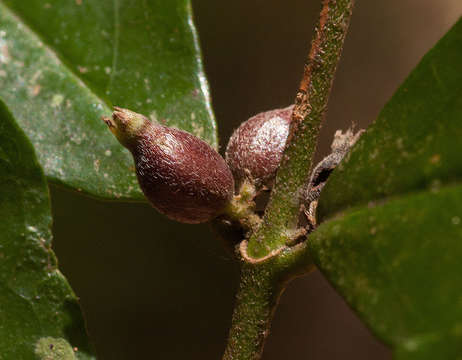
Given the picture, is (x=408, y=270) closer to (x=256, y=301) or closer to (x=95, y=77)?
(x=256, y=301)

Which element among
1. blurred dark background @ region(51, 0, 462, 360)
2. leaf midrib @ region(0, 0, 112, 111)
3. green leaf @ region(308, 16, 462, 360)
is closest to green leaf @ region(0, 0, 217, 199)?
leaf midrib @ region(0, 0, 112, 111)

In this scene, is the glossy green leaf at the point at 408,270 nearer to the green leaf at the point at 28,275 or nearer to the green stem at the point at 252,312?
the green stem at the point at 252,312

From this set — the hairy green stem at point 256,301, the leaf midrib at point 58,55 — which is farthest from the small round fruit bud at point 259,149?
the leaf midrib at point 58,55

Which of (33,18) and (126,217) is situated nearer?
(33,18)

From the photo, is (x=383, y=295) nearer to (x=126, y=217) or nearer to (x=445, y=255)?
(x=445, y=255)

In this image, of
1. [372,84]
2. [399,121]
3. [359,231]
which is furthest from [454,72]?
[372,84]

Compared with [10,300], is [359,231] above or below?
above

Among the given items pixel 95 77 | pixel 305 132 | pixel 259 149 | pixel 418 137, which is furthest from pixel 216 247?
pixel 418 137
